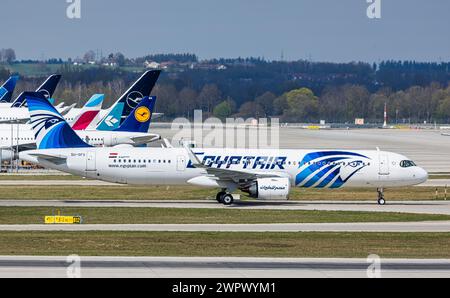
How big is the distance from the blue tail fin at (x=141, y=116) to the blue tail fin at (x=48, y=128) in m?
23.0

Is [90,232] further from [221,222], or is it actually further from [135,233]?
[221,222]

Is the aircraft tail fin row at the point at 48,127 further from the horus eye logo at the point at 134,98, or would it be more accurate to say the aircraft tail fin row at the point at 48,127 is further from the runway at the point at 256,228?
the horus eye logo at the point at 134,98

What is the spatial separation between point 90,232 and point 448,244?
16.4 metres

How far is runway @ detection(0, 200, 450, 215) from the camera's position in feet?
198

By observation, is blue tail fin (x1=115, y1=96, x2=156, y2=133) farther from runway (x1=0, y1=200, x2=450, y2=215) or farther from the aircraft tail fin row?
runway (x1=0, y1=200, x2=450, y2=215)

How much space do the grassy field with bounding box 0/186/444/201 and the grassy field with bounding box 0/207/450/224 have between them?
828cm

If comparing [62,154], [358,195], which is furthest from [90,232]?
[358,195]

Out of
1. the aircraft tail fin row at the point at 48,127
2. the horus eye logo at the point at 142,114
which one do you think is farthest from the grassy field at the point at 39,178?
A: the aircraft tail fin row at the point at 48,127

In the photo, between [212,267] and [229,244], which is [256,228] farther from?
[212,267]

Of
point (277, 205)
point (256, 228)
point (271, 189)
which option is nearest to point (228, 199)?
point (271, 189)

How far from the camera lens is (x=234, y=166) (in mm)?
63688

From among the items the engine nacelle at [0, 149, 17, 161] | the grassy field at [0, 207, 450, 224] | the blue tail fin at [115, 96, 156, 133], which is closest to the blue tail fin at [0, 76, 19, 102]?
the engine nacelle at [0, 149, 17, 161]

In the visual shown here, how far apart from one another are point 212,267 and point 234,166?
85.9 ft

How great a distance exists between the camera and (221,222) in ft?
175
